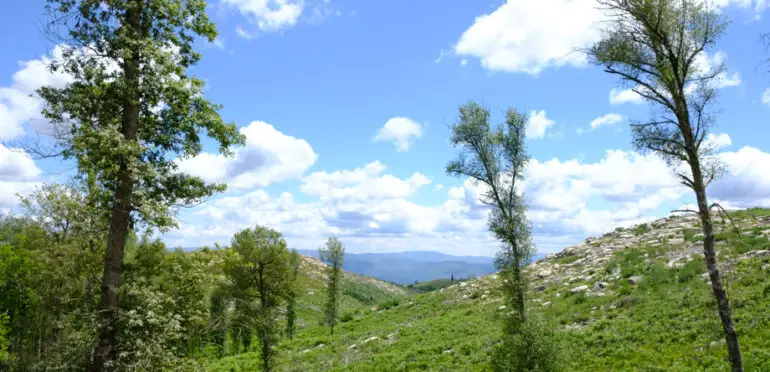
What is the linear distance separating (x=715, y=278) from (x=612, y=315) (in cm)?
1675

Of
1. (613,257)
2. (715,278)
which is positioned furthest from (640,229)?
(715,278)

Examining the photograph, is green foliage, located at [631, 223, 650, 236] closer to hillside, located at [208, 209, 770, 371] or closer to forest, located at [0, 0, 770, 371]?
→ hillside, located at [208, 209, 770, 371]

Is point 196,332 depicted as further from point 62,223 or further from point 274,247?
point 62,223

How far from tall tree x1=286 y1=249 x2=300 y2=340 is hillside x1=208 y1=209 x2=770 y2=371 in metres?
5.43

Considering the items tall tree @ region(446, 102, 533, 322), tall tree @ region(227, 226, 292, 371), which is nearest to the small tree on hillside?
tall tree @ region(446, 102, 533, 322)

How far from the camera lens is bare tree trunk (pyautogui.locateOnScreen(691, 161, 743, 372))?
988 cm

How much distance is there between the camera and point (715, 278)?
10055 mm

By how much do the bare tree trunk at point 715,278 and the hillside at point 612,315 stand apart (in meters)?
0.46

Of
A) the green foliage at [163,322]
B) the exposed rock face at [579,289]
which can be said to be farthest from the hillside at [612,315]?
the green foliage at [163,322]

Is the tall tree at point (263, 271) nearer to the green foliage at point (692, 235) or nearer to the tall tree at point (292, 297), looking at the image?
the tall tree at point (292, 297)

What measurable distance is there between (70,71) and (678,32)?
17.3m

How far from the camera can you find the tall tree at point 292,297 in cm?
3238

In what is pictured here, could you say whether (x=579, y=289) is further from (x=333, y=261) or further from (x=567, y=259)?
(x=333, y=261)

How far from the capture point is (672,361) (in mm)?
16891
